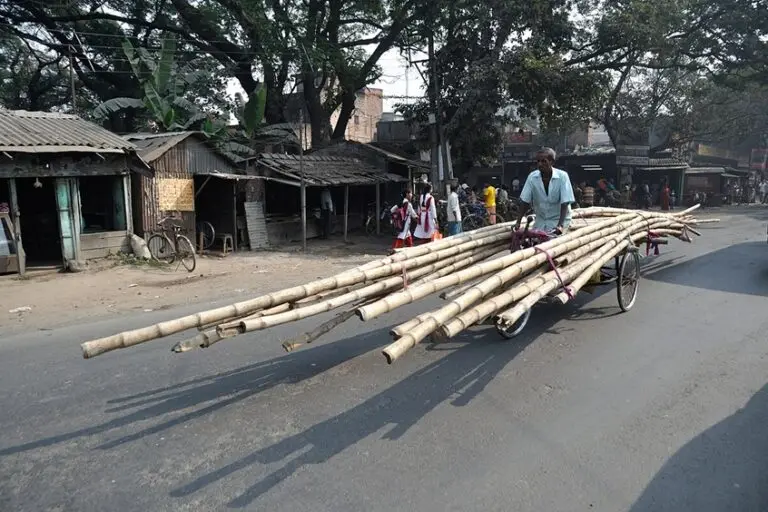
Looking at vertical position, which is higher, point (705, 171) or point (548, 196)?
point (705, 171)

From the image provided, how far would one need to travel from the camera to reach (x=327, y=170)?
16.7 m

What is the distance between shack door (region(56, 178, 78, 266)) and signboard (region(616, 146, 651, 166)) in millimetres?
25346

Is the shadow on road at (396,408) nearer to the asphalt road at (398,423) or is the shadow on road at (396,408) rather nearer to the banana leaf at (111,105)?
the asphalt road at (398,423)

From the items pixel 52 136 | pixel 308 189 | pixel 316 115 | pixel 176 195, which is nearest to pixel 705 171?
pixel 316 115

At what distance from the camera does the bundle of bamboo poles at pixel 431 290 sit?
3223 millimetres

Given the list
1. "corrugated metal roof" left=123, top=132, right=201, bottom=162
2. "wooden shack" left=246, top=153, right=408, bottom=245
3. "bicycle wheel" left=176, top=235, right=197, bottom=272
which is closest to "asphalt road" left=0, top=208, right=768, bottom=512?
"bicycle wheel" left=176, top=235, right=197, bottom=272

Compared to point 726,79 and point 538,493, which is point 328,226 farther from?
point 726,79

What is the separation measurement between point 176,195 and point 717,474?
12.3m

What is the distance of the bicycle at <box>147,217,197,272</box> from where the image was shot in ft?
38.1

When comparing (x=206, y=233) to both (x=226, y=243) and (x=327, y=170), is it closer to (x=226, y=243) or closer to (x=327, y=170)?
(x=226, y=243)

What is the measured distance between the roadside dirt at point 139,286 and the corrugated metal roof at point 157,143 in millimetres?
2529

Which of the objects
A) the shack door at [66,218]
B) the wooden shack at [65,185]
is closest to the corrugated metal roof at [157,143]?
the wooden shack at [65,185]

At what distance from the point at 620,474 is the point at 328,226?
14.6 m

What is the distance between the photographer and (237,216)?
47.8 feet
